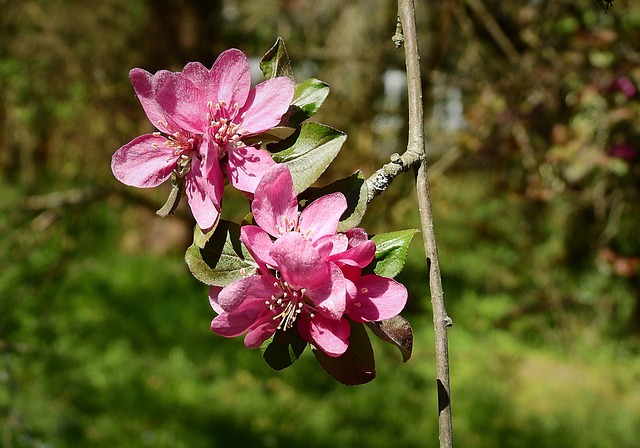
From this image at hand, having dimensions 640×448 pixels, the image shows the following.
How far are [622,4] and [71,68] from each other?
2808 millimetres

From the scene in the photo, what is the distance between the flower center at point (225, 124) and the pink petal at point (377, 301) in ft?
0.51

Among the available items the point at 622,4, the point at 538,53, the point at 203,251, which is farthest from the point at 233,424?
the point at 203,251

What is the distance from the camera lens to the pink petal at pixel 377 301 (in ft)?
1.90

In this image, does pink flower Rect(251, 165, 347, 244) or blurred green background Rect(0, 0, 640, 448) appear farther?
blurred green background Rect(0, 0, 640, 448)

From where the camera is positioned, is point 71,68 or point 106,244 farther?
point 106,244

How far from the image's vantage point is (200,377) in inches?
142

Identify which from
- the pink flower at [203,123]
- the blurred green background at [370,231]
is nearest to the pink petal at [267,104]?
the pink flower at [203,123]

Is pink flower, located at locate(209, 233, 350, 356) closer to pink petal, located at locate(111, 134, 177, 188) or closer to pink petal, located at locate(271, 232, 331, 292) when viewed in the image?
pink petal, located at locate(271, 232, 331, 292)

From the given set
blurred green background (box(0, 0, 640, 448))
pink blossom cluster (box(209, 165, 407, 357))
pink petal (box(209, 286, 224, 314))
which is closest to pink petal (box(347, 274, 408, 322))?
pink blossom cluster (box(209, 165, 407, 357))

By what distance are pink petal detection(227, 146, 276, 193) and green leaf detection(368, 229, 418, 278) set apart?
4.2 inches

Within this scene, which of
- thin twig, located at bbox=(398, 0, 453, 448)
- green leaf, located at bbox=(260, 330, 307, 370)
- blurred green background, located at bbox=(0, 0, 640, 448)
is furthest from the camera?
blurred green background, located at bbox=(0, 0, 640, 448)

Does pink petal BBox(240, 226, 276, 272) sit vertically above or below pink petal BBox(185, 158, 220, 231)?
below

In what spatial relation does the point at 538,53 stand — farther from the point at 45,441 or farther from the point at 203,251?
the point at 203,251

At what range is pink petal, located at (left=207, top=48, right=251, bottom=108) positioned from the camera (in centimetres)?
63
